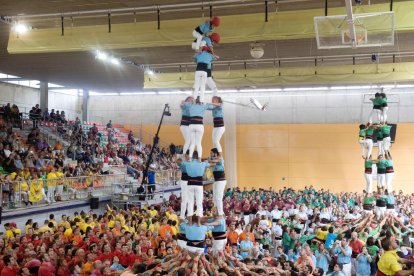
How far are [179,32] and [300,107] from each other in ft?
63.3

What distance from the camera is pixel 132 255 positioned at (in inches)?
420

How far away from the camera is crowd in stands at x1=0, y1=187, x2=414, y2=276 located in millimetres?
9203

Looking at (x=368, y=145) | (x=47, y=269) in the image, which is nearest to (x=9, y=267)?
(x=47, y=269)

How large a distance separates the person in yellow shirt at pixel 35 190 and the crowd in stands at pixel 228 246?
Answer: 2.07m

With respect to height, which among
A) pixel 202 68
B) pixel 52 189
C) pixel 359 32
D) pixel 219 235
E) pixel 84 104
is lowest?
pixel 219 235

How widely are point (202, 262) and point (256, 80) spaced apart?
11.8m

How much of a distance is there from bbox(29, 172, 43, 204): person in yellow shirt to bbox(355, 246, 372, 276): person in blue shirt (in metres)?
10.7

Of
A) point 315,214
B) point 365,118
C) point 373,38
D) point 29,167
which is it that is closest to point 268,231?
point 315,214

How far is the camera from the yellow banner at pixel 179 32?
11766 mm

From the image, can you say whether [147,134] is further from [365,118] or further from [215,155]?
[215,155]

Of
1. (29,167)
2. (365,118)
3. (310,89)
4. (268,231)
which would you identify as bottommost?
(268,231)

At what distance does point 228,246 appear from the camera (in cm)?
1169

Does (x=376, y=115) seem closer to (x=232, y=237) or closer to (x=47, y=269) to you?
(x=232, y=237)

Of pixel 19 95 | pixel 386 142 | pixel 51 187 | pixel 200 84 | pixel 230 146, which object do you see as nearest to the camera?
pixel 200 84
